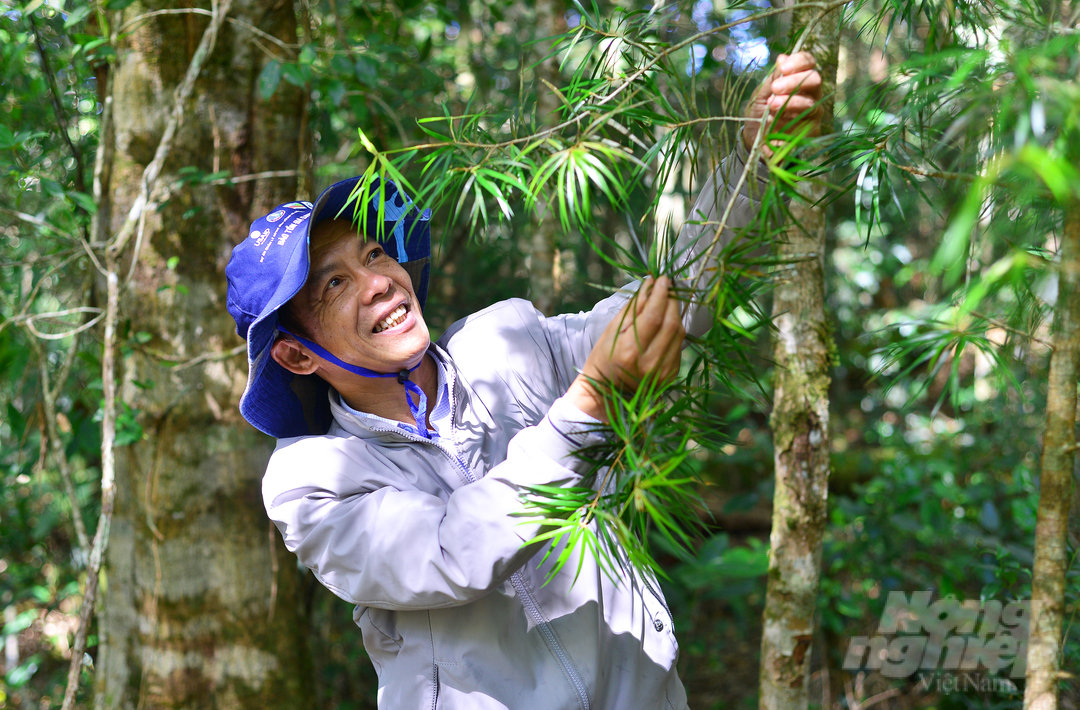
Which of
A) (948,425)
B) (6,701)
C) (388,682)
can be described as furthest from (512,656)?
(948,425)

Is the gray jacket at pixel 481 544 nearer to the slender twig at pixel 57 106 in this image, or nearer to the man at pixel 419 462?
the man at pixel 419 462

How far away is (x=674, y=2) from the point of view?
4.15ft

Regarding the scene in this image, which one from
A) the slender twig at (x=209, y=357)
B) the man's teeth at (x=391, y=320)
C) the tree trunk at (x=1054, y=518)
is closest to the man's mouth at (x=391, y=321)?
the man's teeth at (x=391, y=320)

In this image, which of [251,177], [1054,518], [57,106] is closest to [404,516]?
[1054,518]

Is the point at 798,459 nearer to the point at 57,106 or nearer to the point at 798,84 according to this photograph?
the point at 798,84

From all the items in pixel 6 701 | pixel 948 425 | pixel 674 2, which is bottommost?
pixel 6 701

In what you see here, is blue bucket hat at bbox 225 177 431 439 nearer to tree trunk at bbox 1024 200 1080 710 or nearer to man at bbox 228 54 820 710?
man at bbox 228 54 820 710

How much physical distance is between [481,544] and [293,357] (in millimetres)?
609

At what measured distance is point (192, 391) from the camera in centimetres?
202

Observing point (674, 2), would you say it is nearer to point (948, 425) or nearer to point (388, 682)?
point (388, 682)

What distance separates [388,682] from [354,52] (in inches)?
65.6

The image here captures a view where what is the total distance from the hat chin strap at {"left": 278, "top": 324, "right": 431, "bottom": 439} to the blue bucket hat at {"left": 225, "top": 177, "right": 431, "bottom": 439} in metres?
0.07

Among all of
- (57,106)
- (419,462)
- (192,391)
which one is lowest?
(419,462)

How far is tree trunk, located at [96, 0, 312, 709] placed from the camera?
6.54 ft
